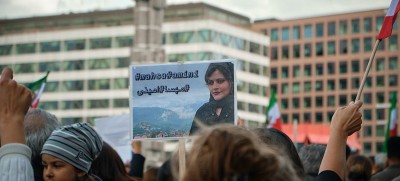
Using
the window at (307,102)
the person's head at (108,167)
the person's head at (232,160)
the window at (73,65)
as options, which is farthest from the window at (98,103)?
the person's head at (232,160)

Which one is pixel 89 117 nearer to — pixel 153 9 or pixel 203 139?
pixel 153 9

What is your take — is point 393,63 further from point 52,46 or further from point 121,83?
point 52,46

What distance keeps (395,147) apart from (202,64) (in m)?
3.13

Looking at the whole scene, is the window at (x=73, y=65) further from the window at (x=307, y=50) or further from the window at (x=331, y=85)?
the window at (x=331, y=85)

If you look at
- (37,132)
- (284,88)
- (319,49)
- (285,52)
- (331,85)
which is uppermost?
(319,49)

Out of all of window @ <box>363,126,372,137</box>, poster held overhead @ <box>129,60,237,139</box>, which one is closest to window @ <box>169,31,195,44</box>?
window @ <box>363,126,372,137</box>

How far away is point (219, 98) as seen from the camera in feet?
18.0

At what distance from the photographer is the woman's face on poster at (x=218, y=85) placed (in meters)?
5.44

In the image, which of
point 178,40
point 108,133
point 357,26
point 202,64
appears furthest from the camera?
point 357,26

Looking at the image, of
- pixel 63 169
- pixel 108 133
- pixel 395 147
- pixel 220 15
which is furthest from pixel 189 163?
pixel 220 15

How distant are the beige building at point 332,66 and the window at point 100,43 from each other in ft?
84.1

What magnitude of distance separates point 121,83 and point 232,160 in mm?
97619

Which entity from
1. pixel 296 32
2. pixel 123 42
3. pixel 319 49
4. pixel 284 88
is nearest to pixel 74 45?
pixel 123 42

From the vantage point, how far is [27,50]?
10325cm
